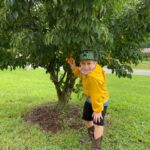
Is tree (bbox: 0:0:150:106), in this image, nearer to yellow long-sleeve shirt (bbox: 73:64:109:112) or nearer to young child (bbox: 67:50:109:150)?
young child (bbox: 67:50:109:150)

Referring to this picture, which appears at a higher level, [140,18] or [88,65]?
[140,18]

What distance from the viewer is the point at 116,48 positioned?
15.9 feet

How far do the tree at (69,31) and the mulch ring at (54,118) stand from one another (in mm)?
269

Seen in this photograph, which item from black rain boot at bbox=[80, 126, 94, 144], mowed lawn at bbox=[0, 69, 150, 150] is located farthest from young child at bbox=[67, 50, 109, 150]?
mowed lawn at bbox=[0, 69, 150, 150]

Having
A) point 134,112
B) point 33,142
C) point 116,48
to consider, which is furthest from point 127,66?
point 33,142

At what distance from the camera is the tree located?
3.20 meters

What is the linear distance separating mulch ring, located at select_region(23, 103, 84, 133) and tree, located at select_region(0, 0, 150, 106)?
0.27 m

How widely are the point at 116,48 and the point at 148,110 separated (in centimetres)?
265

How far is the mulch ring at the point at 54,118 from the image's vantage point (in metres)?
5.23

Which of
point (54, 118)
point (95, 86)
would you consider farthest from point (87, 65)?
point (54, 118)

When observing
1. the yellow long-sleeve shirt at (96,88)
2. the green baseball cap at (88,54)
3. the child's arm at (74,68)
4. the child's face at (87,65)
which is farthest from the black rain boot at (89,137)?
the green baseball cap at (88,54)

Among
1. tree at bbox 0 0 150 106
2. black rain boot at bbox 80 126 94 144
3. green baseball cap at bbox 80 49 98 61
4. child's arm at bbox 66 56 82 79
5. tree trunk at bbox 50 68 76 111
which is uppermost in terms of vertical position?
tree at bbox 0 0 150 106

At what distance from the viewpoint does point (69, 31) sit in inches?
132

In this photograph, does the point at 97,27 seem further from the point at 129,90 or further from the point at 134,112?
the point at 129,90
